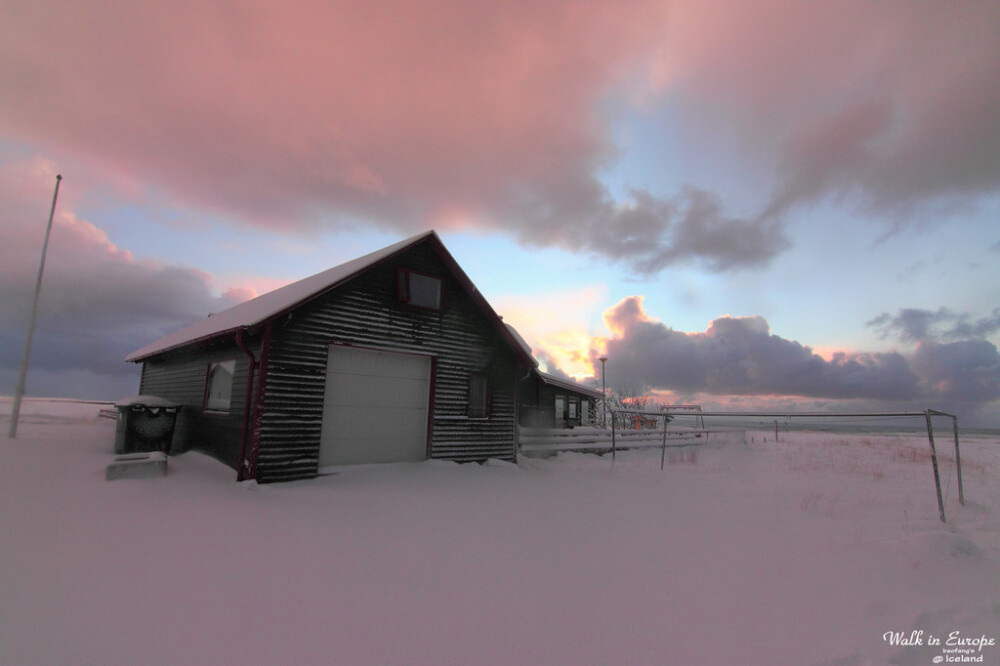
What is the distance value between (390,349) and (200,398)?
6.17m

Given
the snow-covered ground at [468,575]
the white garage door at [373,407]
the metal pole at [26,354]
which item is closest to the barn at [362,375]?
the white garage door at [373,407]

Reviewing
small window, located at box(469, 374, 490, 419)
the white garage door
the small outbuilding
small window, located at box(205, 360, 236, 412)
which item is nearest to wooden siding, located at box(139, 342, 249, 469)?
small window, located at box(205, 360, 236, 412)

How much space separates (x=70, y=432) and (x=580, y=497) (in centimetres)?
2113

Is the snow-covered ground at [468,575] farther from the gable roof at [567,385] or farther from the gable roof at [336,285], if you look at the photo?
the gable roof at [567,385]

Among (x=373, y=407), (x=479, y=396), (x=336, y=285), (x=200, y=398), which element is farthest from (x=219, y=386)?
(x=479, y=396)

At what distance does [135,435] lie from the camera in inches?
476

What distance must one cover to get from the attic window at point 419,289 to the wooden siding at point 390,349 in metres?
0.15

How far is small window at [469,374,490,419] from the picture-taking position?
42.3ft

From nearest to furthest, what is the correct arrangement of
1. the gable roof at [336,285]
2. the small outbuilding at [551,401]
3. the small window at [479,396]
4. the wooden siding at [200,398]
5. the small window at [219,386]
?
the gable roof at [336,285] < the wooden siding at [200,398] < the small window at [219,386] < the small window at [479,396] < the small outbuilding at [551,401]

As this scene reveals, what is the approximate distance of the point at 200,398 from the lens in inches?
504

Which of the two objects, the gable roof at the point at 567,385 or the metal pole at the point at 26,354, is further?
the gable roof at the point at 567,385

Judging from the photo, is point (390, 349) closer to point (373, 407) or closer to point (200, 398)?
point (373, 407)

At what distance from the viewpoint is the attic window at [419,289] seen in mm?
11570

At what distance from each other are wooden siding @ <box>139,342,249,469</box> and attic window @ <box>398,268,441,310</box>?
400cm
